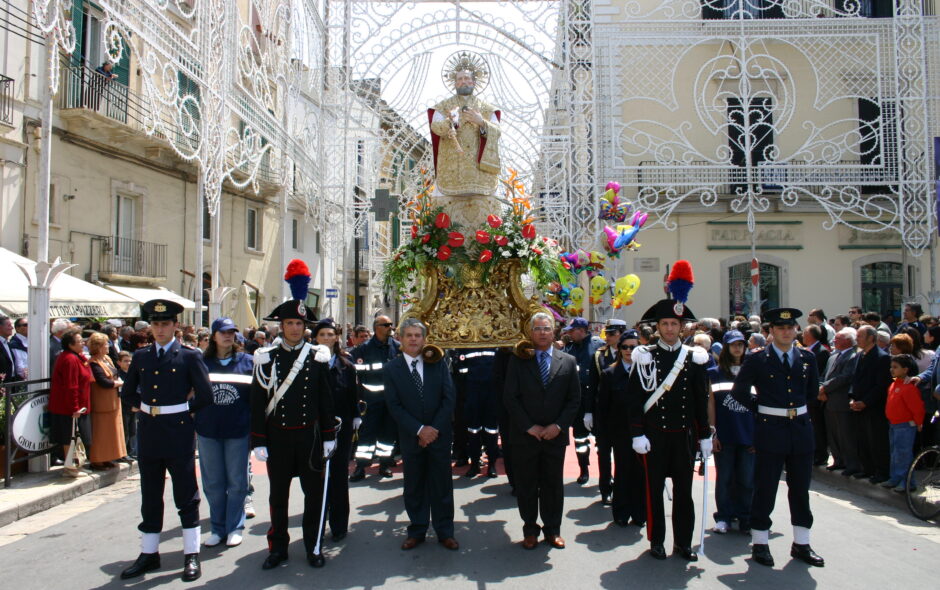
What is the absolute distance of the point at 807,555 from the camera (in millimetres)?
5047

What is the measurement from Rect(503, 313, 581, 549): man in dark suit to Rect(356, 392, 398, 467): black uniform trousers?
2.53 meters

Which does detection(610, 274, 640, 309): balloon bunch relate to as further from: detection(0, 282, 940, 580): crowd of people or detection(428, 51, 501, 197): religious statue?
detection(0, 282, 940, 580): crowd of people

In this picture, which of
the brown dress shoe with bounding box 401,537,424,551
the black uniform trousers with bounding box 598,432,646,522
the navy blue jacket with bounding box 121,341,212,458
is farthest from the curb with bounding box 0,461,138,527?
the black uniform trousers with bounding box 598,432,646,522

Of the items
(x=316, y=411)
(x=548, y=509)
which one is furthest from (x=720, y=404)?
(x=316, y=411)

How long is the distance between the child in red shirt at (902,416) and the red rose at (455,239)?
169 inches

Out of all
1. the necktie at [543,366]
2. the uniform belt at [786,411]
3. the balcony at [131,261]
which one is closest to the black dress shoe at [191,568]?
the necktie at [543,366]

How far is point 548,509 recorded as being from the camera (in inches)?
212

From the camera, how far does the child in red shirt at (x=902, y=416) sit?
6.68m


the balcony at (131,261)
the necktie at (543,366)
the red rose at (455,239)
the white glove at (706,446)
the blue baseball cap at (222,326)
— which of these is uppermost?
the balcony at (131,261)

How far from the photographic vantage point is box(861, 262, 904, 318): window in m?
18.9

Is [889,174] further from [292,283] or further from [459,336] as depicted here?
[292,283]

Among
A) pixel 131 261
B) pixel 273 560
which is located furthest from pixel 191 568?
pixel 131 261

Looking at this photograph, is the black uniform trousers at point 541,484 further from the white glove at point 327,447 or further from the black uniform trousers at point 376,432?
the black uniform trousers at point 376,432

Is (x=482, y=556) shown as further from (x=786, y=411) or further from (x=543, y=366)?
(x=786, y=411)
